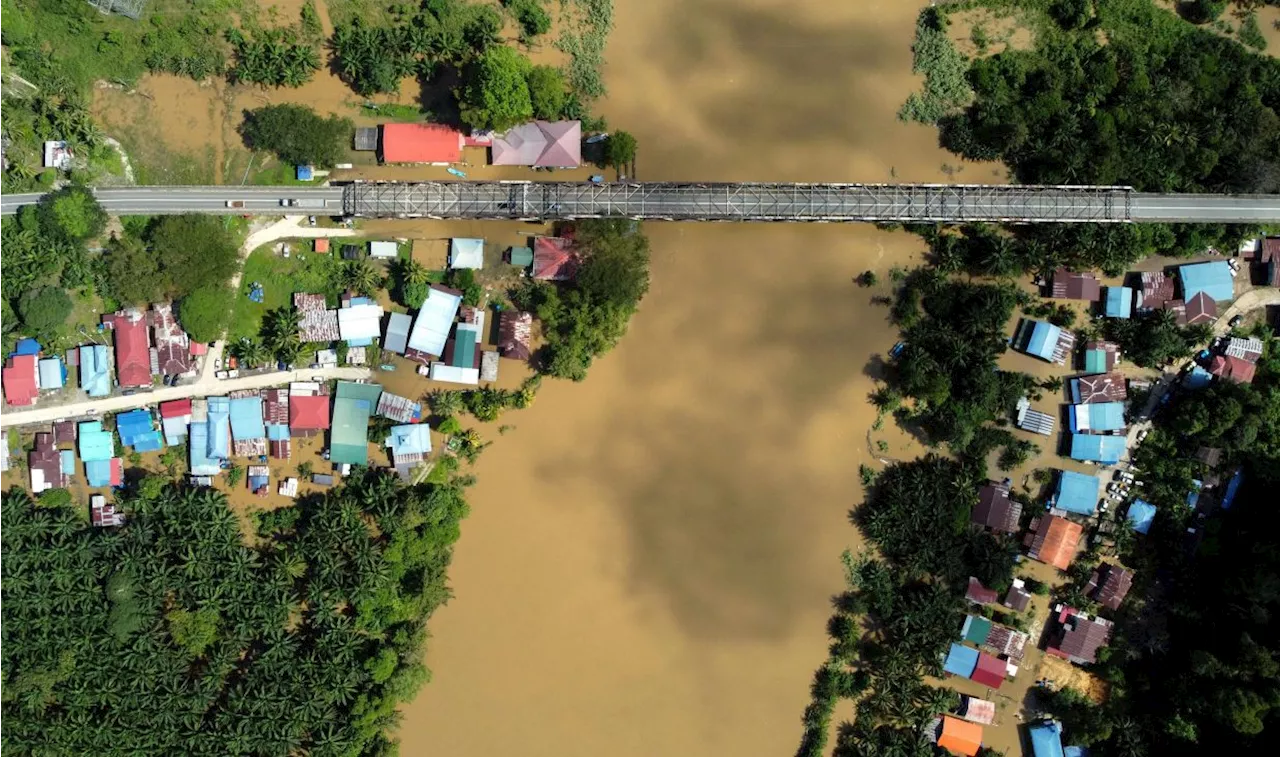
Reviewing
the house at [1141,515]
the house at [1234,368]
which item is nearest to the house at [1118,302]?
the house at [1234,368]

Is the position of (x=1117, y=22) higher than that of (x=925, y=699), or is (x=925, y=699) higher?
(x=1117, y=22)

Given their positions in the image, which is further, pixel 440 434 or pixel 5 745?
pixel 440 434

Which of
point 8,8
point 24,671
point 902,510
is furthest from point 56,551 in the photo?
point 902,510

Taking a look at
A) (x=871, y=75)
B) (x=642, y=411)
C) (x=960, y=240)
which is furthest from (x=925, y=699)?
(x=871, y=75)

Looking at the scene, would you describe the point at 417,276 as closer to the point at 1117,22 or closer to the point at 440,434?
the point at 440,434

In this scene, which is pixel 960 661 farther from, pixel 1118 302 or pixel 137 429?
pixel 137 429

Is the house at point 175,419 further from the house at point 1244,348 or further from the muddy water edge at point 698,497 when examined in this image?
the house at point 1244,348

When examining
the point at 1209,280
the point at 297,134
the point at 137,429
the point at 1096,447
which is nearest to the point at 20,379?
the point at 137,429

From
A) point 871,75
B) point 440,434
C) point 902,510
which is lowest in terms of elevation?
point 902,510
